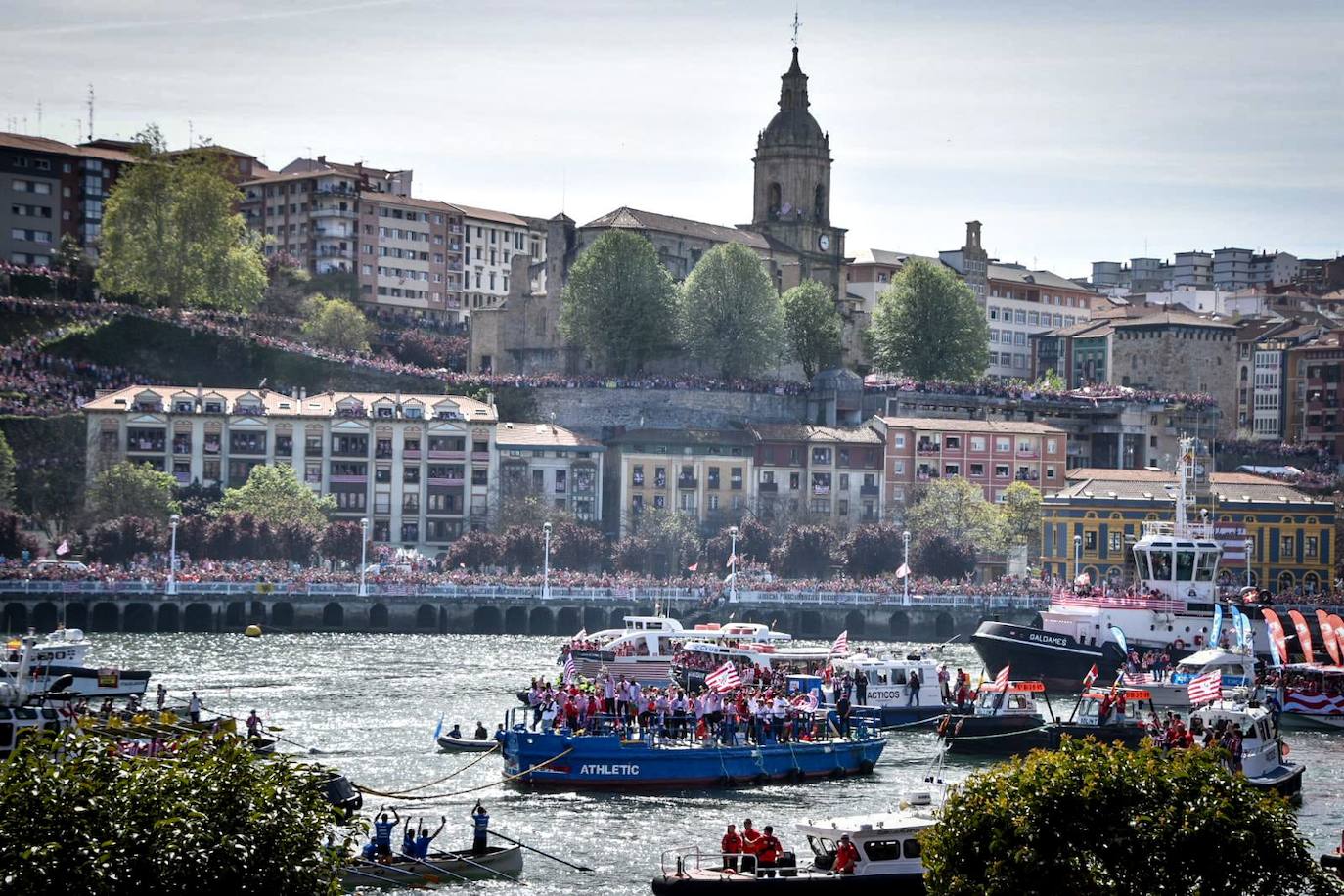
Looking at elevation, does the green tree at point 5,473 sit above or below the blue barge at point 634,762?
above

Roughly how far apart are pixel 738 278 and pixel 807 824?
11504 cm

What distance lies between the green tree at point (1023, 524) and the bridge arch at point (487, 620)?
116ft

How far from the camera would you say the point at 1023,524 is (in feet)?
459

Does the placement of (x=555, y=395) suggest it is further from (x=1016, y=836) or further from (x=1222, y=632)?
(x=1016, y=836)

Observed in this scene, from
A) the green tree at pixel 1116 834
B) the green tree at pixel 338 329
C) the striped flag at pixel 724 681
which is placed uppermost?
the green tree at pixel 338 329

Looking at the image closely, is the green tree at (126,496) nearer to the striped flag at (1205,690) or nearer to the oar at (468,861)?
the striped flag at (1205,690)

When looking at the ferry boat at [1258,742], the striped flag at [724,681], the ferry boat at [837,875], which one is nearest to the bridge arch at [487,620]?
the striped flag at [724,681]

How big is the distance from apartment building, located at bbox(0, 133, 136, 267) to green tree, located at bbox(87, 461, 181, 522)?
41.8 metres

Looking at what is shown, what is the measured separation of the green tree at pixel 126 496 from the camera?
126812mm

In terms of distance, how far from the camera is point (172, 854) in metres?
28.7

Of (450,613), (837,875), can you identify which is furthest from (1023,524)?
(837,875)

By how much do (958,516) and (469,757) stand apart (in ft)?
254

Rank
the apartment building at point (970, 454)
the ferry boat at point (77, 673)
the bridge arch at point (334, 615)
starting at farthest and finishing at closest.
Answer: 1. the apartment building at point (970, 454)
2. the bridge arch at point (334, 615)
3. the ferry boat at point (77, 673)

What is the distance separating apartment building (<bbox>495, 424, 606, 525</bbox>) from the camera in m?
142
